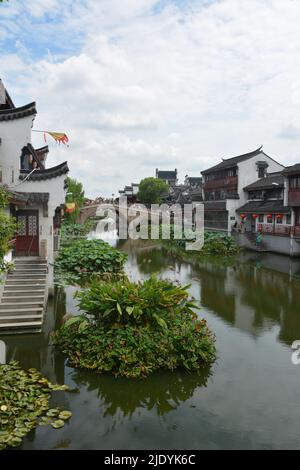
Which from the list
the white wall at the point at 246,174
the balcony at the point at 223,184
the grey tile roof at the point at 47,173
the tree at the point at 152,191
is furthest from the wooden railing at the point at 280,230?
the tree at the point at 152,191

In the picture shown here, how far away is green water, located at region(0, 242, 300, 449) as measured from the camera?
245 inches

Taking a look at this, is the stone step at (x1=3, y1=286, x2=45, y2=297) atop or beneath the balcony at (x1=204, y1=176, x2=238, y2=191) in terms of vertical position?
beneath

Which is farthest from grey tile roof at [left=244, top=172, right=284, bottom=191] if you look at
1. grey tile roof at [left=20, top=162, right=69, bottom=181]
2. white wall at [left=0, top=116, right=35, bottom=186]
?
white wall at [left=0, top=116, right=35, bottom=186]

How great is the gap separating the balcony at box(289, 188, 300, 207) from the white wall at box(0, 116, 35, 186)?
67.0ft

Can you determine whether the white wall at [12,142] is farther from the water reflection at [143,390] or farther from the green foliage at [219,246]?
the green foliage at [219,246]

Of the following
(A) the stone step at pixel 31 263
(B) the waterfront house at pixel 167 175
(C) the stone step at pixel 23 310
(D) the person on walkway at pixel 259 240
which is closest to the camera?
(C) the stone step at pixel 23 310

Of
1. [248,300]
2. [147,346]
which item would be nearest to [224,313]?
[248,300]

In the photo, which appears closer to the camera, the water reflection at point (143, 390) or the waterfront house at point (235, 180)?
the water reflection at point (143, 390)

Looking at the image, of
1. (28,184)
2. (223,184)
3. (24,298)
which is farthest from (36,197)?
(223,184)

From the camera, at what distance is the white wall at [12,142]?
15.4m

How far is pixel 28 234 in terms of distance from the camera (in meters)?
15.9

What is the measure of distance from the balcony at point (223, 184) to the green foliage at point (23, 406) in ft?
116

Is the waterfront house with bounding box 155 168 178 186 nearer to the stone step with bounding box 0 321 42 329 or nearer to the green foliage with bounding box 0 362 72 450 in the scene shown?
the stone step with bounding box 0 321 42 329

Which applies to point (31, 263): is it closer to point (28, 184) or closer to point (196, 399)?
point (28, 184)
